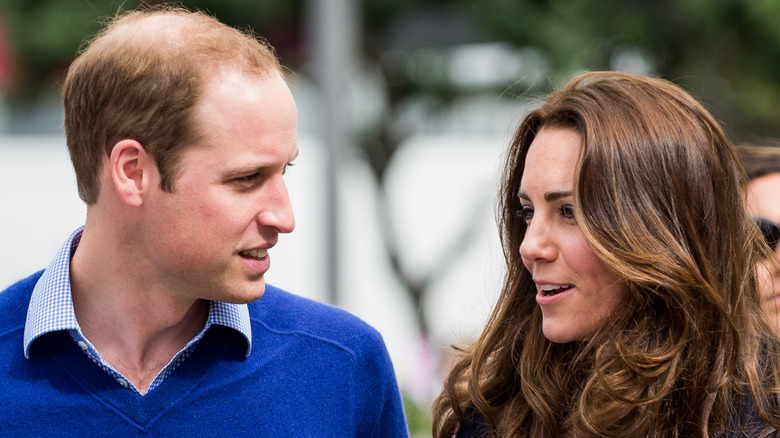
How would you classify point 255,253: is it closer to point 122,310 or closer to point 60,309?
point 122,310

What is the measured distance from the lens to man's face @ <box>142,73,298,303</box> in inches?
93.1

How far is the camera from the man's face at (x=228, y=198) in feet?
7.76

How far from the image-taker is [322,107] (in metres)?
5.55

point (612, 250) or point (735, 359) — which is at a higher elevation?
point (612, 250)

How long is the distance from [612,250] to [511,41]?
4.10 m

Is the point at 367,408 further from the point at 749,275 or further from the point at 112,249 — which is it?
the point at 749,275

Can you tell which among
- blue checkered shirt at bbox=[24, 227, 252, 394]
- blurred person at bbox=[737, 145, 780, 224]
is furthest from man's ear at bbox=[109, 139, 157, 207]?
blurred person at bbox=[737, 145, 780, 224]

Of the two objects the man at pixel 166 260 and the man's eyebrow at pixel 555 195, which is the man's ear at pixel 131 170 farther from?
the man's eyebrow at pixel 555 195

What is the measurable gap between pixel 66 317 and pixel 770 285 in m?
2.14

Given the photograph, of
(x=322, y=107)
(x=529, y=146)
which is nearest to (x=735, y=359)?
(x=529, y=146)

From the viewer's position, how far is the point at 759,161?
389 cm

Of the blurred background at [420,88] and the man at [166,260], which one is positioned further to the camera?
the blurred background at [420,88]

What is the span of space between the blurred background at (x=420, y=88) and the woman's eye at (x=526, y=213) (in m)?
2.34

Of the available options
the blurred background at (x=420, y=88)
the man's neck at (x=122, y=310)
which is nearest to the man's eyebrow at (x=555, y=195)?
the man's neck at (x=122, y=310)
